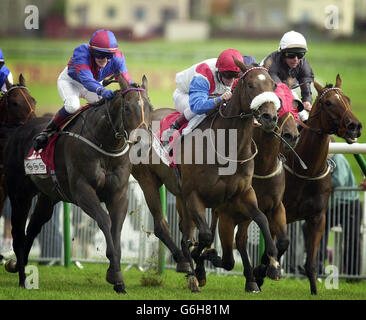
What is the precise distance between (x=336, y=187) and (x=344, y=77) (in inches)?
1434

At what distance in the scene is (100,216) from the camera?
7871mm

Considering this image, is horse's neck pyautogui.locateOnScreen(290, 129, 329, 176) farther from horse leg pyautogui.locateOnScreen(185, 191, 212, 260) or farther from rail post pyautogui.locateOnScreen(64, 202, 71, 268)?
rail post pyautogui.locateOnScreen(64, 202, 71, 268)

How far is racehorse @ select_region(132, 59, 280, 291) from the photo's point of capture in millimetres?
7402

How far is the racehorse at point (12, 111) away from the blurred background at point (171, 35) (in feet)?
83.9

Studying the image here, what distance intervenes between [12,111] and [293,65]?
3394mm

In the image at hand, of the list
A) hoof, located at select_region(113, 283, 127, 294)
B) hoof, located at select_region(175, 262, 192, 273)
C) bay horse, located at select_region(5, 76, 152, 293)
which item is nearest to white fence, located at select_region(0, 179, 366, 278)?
hoof, located at select_region(175, 262, 192, 273)

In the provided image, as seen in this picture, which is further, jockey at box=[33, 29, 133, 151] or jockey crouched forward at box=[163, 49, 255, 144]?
jockey at box=[33, 29, 133, 151]

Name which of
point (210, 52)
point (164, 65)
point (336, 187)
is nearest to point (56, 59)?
point (164, 65)

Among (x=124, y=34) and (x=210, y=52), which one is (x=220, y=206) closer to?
(x=210, y=52)

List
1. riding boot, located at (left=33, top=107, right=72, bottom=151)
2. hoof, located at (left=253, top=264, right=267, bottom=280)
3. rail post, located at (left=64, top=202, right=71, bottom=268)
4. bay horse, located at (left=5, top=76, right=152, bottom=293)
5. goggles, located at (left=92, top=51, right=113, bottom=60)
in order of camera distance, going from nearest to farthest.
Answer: bay horse, located at (left=5, top=76, right=152, bottom=293) < hoof, located at (left=253, top=264, right=267, bottom=280) < goggles, located at (left=92, top=51, right=113, bottom=60) < riding boot, located at (left=33, top=107, right=72, bottom=151) < rail post, located at (left=64, top=202, right=71, bottom=268)

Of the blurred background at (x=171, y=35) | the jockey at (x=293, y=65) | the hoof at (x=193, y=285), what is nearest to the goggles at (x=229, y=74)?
the jockey at (x=293, y=65)

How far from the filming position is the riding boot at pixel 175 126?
28.3 feet

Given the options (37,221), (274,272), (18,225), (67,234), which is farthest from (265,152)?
(67,234)

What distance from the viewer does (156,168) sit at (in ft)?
30.0
